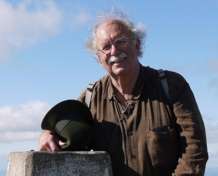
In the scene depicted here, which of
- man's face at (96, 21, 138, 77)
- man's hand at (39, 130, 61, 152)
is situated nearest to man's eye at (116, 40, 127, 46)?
man's face at (96, 21, 138, 77)

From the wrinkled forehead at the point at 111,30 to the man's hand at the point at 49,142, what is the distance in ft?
3.80

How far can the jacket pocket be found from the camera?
6066 millimetres

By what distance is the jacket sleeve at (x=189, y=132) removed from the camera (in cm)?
601

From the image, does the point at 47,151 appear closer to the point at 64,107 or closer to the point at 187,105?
the point at 64,107

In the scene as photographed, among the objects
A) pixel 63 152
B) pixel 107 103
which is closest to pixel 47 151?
pixel 63 152

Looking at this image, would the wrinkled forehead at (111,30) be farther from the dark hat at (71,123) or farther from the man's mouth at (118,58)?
the dark hat at (71,123)

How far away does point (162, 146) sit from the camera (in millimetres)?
6074

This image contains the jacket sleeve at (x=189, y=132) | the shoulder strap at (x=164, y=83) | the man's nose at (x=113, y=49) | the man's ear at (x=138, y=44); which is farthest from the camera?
the man's ear at (x=138, y=44)

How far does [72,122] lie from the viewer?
613 centimetres

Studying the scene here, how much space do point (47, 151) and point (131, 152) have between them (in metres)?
0.98

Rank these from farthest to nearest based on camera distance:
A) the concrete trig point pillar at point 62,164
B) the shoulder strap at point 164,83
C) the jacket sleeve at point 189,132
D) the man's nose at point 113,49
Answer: the shoulder strap at point 164,83, the man's nose at point 113,49, the jacket sleeve at point 189,132, the concrete trig point pillar at point 62,164

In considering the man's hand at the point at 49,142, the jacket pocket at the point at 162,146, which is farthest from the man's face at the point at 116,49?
the man's hand at the point at 49,142

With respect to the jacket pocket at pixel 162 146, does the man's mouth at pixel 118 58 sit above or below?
above

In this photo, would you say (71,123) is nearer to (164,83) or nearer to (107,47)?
(107,47)
